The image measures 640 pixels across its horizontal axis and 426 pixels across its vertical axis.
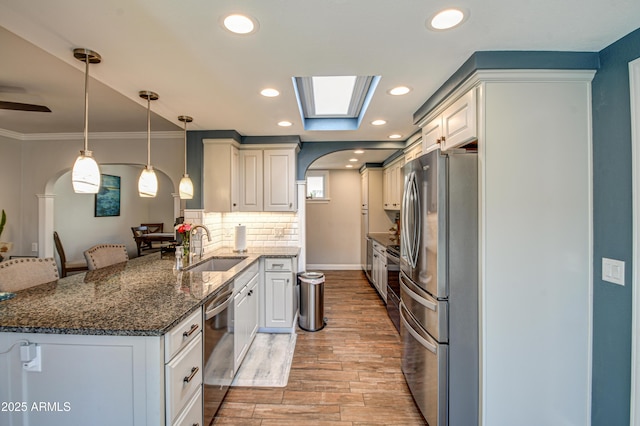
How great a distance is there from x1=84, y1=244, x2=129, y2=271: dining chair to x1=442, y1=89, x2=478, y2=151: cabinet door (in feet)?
10.2

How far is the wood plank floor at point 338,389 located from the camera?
1.98 meters

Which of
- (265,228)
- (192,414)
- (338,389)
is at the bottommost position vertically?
(338,389)

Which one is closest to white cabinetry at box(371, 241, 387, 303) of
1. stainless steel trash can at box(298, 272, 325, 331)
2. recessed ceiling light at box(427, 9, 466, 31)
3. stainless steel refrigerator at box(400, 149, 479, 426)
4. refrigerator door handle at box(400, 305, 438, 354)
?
stainless steel trash can at box(298, 272, 325, 331)

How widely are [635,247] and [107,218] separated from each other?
793cm

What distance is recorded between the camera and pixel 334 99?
9.15ft

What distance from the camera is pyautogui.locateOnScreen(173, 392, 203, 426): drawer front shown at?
1.42 m

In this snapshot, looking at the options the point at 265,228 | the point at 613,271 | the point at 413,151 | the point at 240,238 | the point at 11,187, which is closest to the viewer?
the point at 613,271

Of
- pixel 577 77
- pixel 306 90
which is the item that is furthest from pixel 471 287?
pixel 306 90

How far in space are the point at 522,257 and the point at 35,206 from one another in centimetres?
590

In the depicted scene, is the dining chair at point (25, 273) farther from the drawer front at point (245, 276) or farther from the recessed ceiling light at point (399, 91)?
the recessed ceiling light at point (399, 91)

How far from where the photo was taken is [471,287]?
1715mm

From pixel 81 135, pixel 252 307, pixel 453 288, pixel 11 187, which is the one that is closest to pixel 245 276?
pixel 252 307

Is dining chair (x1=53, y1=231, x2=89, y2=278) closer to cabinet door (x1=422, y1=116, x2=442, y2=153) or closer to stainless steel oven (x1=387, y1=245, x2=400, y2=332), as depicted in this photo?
stainless steel oven (x1=387, y1=245, x2=400, y2=332)

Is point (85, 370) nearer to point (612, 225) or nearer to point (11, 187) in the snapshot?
point (612, 225)
